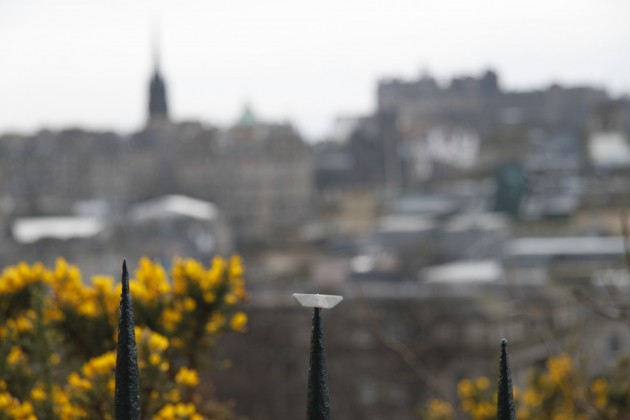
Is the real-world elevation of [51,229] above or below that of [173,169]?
below

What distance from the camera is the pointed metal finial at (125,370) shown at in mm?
4082

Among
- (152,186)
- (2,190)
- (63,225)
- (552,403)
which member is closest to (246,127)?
(152,186)

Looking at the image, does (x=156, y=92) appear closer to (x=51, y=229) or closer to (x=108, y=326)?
(x=51, y=229)

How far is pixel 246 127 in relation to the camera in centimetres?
10131

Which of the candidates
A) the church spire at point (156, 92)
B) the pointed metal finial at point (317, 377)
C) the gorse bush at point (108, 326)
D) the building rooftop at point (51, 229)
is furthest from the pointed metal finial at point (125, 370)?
the church spire at point (156, 92)

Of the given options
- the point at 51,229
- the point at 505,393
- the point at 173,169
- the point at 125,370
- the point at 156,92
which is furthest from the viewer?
the point at 156,92

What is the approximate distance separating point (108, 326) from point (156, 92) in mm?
105073

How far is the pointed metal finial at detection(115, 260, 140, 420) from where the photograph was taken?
13.4 feet

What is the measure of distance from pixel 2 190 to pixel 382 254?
171ft

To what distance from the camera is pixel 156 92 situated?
112 meters

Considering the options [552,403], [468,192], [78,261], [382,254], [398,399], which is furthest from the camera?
[468,192]

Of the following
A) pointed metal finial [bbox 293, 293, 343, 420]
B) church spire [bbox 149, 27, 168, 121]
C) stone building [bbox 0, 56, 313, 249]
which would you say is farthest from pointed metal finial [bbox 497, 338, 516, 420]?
church spire [bbox 149, 27, 168, 121]

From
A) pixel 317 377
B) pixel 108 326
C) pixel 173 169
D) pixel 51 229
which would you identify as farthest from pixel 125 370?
pixel 173 169

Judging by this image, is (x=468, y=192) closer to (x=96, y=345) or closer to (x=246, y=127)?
(x=246, y=127)
